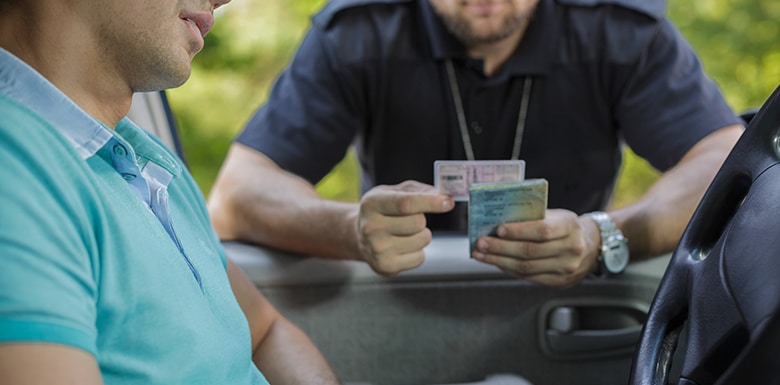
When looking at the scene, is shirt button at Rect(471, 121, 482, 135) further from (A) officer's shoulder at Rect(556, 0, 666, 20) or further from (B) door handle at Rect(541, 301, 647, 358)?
(B) door handle at Rect(541, 301, 647, 358)

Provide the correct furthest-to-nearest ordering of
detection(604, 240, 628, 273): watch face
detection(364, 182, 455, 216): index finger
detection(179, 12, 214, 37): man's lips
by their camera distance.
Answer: detection(604, 240, 628, 273): watch face → detection(364, 182, 455, 216): index finger → detection(179, 12, 214, 37): man's lips

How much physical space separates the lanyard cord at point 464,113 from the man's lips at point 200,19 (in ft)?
3.80

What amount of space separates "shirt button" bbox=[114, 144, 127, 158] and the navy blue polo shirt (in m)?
1.16

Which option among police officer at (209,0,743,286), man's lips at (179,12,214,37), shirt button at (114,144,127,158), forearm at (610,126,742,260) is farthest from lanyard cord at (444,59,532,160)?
shirt button at (114,144,127,158)

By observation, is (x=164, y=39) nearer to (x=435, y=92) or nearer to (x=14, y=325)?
(x=14, y=325)

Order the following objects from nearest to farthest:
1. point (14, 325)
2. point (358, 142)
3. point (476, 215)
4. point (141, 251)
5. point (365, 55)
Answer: point (14, 325) → point (141, 251) → point (476, 215) → point (365, 55) → point (358, 142)

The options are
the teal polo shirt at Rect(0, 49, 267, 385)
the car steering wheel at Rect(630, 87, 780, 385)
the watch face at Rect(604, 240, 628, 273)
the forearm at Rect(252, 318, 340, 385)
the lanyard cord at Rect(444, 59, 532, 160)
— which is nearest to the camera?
the teal polo shirt at Rect(0, 49, 267, 385)

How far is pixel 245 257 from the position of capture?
1884 mm

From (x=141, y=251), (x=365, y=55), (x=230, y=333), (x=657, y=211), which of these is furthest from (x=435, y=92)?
(x=141, y=251)

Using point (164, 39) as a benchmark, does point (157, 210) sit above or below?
below

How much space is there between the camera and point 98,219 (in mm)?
959

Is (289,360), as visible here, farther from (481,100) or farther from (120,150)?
(481,100)

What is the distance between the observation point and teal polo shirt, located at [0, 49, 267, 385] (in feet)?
2.80

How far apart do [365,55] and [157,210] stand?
3.94 feet
